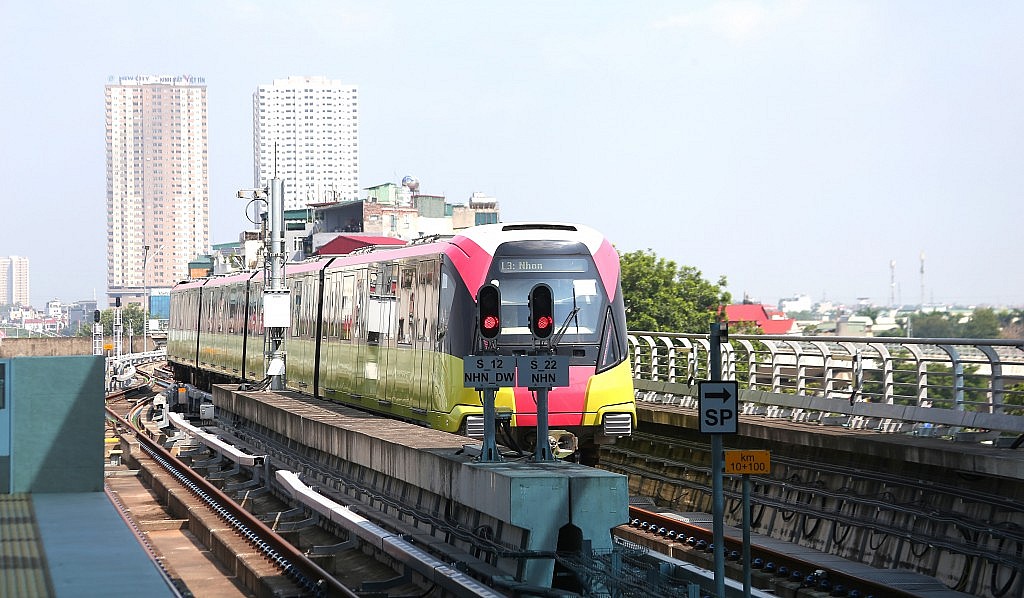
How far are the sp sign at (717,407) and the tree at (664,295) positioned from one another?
61083 millimetres

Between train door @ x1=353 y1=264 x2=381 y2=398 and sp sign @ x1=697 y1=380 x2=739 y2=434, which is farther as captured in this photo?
train door @ x1=353 y1=264 x2=381 y2=398

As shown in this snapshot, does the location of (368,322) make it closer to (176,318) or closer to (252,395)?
(252,395)

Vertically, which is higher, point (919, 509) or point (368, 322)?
point (368, 322)

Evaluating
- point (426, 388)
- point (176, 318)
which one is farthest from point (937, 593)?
point (176, 318)

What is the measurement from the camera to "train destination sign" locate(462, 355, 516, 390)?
39.1 feet

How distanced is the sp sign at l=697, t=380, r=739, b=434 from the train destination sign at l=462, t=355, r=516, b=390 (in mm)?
2068

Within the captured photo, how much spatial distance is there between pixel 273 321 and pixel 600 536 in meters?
17.2

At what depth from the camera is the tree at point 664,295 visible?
72.6 m

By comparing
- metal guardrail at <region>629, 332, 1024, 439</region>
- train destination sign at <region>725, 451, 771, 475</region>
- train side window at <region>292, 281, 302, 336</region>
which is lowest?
train destination sign at <region>725, 451, 771, 475</region>

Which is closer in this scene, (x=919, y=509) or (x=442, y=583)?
(x=442, y=583)

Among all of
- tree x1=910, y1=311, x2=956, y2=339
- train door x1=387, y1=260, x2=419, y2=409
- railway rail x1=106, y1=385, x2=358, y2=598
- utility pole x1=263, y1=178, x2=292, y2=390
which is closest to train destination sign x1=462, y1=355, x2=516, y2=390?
railway rail x1=106, y1=385, x2=358, y2=598

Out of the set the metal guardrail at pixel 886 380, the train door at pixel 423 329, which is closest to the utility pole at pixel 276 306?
the metal guardrail at pixel 886 380

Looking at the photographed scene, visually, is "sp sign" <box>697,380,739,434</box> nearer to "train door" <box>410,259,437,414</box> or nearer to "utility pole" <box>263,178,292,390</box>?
"train door" <box>410,259,437,414</box>

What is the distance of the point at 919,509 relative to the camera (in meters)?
14.3
